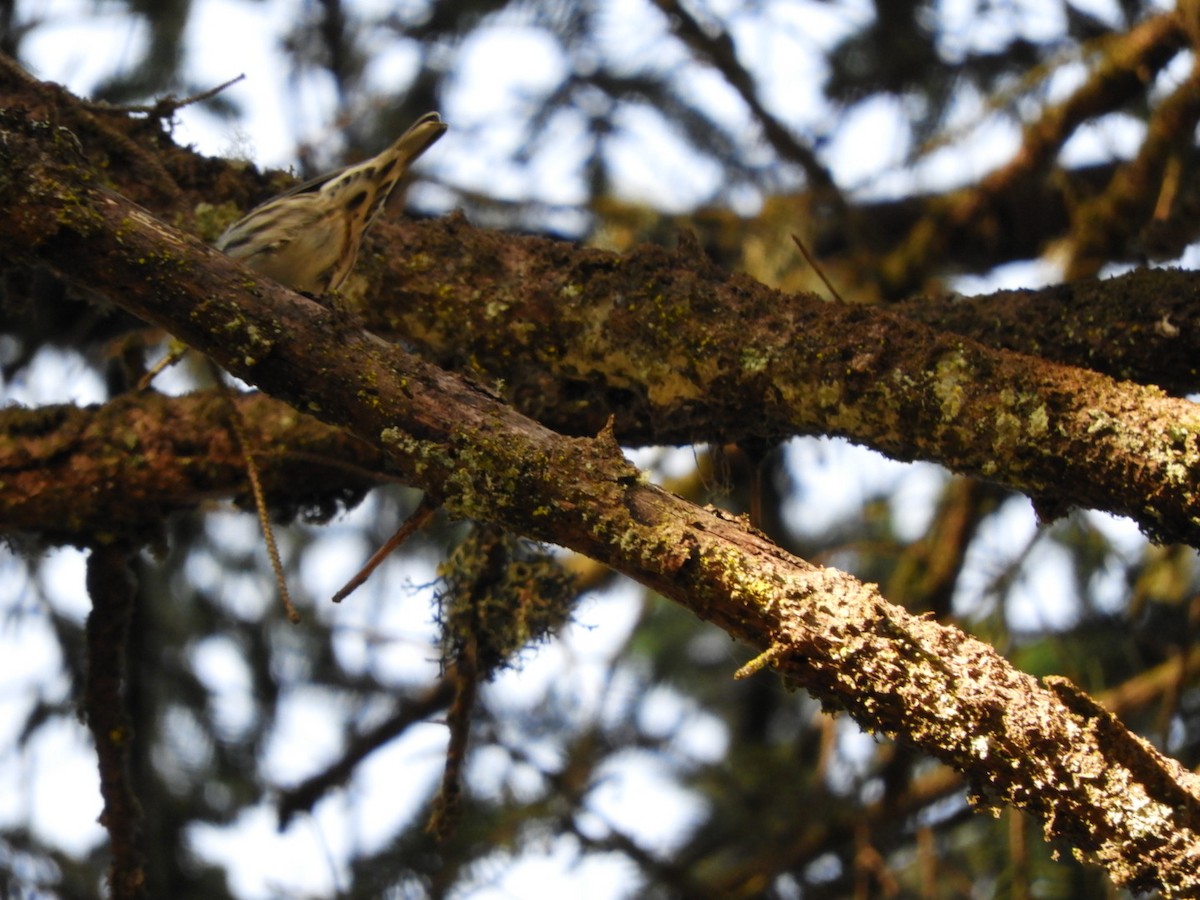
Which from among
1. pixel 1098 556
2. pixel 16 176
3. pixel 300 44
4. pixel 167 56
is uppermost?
pixel 300 44

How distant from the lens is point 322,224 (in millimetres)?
2705

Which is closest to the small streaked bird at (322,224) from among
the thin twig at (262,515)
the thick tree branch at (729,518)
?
the thin twig at (262,515)

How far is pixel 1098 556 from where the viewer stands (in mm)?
4344

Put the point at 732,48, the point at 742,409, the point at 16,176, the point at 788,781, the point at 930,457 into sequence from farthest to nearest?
1. the point at 788,781
2. the point at 732,48
3. the point at 742,409
4. the point at 930,457
5. the point at 16,176

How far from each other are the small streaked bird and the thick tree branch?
28.0 inches

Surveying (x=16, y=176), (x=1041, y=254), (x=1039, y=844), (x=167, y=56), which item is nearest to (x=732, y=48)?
(x=1041, y=254)

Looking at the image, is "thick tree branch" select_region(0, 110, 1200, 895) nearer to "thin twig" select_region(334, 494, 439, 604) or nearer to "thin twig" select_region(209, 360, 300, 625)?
"thin twig" select_region(334, 494, 439, 604)

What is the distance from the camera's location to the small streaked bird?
2701mm

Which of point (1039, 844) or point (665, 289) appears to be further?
point (1039, 844)

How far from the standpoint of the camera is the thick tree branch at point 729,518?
1564 millimetres

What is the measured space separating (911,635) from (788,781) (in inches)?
120

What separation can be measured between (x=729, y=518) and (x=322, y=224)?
4.48 ft

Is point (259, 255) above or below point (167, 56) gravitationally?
below

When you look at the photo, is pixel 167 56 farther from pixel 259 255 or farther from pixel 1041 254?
pixel 1041 254
